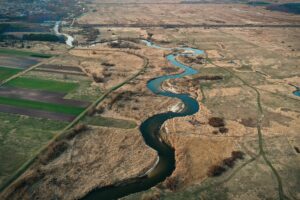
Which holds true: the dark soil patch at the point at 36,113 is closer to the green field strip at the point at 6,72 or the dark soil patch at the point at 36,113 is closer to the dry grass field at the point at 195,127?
the dry grass field at the point at 195,127

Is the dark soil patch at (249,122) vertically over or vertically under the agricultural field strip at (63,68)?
under

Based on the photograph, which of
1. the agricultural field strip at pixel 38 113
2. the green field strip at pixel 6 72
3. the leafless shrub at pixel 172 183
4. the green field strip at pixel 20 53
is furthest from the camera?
the green field strip at pixel 20 53

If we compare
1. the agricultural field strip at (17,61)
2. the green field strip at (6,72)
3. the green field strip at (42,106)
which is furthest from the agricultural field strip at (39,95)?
the agricultural field strip at (17,61)

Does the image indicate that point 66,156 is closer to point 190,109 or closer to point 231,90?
point 190,109

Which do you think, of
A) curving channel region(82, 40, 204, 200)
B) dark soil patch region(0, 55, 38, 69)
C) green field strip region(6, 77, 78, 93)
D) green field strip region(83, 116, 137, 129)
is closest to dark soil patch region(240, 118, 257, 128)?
curving channel region(82, 40, 204, 200)

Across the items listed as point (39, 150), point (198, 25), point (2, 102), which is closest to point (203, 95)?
point (39, 150)

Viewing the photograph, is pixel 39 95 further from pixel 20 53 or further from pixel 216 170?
pixel 216 170
